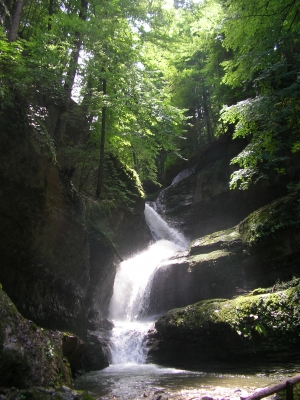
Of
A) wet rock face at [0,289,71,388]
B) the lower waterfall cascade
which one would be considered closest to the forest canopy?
the lower waterfall cascade

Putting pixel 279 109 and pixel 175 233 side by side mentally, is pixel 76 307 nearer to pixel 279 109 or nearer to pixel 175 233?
pixel 279 109

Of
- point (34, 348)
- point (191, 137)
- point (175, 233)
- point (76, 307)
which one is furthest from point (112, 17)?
point (191, 137)

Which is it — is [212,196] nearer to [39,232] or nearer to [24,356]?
[39,232]

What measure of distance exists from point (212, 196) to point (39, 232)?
44.4ft

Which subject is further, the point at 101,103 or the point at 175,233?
the point at 175,233

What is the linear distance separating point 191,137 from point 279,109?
17945mm

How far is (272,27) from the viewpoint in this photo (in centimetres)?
773

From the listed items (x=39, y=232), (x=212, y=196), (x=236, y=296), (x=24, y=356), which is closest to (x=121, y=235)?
(x=212, y=196)

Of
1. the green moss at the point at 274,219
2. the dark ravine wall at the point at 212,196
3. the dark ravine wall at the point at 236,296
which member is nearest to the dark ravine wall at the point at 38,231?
the dark ravine wall at the point at 236,296

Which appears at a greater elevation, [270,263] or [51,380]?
[270,263]

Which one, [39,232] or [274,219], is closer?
[39,232]

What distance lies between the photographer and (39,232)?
308 inches

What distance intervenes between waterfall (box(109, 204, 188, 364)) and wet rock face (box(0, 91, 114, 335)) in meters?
1.70

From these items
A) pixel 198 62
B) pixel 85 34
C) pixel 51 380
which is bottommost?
pixel 51 380
